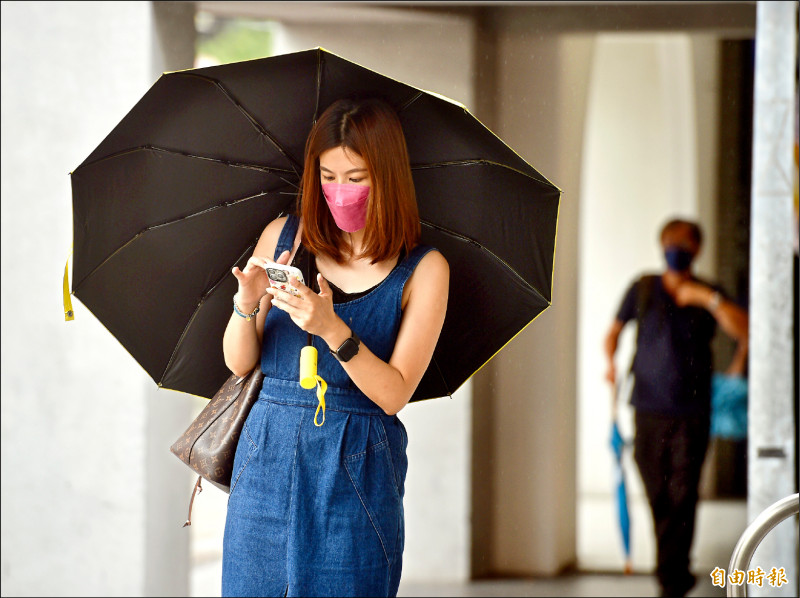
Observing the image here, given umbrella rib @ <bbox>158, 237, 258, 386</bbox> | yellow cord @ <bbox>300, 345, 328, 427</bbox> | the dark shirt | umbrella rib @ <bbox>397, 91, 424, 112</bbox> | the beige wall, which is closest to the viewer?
yellow cord @ <bbox>300, 345, 328, 427</bbox>

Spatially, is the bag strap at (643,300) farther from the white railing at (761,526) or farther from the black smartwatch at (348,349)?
the black smartwatch at (348,349)

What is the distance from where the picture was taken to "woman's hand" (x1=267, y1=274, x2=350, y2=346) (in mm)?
1792

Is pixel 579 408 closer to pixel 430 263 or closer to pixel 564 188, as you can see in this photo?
pixel 564 188

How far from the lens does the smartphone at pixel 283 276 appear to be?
1785 millimetres

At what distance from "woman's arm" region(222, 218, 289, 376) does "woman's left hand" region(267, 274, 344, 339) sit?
0.47 feet

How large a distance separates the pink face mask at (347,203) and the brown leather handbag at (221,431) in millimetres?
442

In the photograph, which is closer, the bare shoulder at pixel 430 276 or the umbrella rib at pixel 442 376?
the bare shoulder at pixel 430 276

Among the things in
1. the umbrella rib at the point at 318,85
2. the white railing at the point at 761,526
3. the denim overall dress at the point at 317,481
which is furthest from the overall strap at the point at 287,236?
the white railing at the point at 761,526

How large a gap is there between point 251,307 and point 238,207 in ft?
1.39

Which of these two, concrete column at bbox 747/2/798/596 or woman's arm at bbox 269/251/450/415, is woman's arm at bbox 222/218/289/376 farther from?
concrete column at bbox 747/2/798/596

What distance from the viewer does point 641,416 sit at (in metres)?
3.64

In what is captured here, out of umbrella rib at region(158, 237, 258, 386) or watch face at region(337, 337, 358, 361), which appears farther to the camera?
umbrella rib at region(158, 237, 258, 386)

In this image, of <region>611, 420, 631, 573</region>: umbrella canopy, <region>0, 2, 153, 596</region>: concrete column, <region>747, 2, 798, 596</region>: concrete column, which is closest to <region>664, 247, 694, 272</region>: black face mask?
<region>747, 2, 798, 596</region>: concrete column

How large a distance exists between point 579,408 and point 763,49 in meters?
1.56
